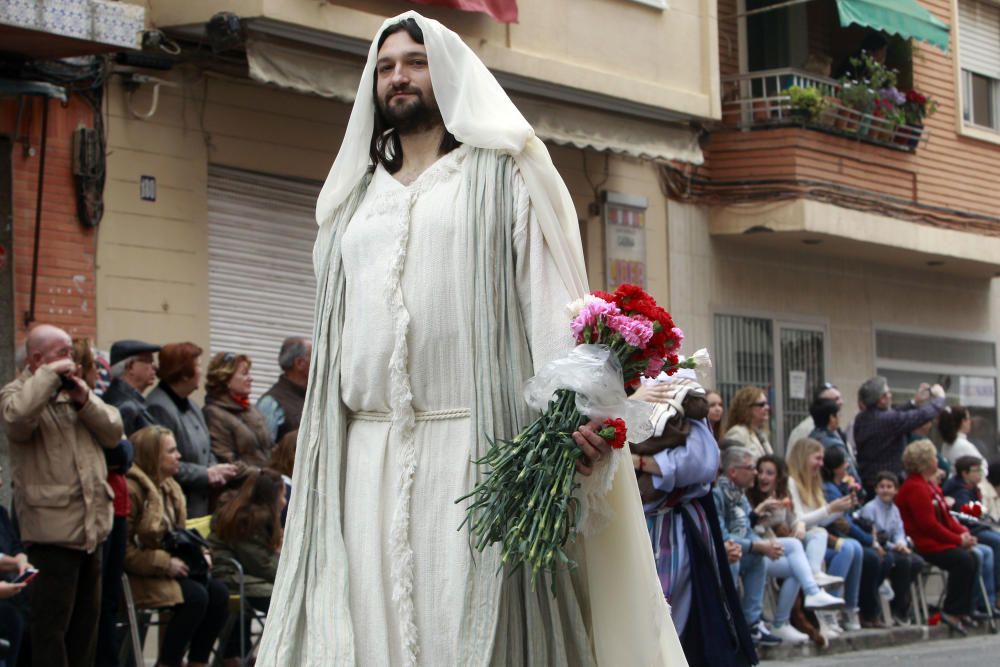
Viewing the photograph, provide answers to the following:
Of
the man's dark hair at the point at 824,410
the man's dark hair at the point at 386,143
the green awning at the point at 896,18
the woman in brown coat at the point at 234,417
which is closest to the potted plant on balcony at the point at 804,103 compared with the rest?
the green awning at the point at 896,18

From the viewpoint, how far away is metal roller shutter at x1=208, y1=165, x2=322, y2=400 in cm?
1555

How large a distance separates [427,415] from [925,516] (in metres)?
12.8

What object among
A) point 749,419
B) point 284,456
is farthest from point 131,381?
point 749,419

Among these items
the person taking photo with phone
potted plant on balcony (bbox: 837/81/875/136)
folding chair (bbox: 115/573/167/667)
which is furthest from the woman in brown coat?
potted plant on balcony (bbox: 837/81/875/136)

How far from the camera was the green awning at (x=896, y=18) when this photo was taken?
68.3ft

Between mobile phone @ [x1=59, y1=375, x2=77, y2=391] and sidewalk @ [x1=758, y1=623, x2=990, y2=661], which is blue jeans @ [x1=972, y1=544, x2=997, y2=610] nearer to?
sidewalk @ [x1=758, y1=623, x2=990, y2=661]

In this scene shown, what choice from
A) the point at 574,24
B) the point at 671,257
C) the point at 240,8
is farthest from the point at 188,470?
the point at 671,257

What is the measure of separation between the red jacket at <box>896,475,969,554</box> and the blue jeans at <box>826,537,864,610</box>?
4.92 ft

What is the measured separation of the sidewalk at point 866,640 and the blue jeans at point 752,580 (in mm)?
319

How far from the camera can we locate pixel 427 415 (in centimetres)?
559

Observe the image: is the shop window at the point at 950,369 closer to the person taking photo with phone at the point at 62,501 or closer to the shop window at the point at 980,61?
the shop window at the point at 980,61

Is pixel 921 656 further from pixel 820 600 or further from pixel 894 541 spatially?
pixel 894 541

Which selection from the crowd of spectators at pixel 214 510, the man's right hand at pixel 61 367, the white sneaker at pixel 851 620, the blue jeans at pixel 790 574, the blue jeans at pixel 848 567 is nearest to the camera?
the crowd of spectators at pixel 214 510

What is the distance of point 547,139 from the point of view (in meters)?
17.9
